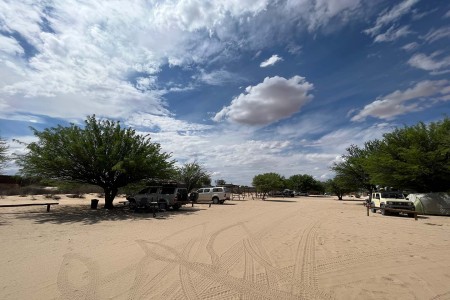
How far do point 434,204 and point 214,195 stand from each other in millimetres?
21905

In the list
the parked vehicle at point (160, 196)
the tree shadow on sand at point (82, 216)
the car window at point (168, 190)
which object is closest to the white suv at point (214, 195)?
the parked vehicle at point (160, 196)

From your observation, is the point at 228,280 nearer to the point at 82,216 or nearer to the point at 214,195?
the point at 82,216

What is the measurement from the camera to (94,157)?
1938 centimetres

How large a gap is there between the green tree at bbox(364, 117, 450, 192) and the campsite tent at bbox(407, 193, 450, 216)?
1.49 meters

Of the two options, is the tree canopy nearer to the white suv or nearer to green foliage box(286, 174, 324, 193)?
the white suv

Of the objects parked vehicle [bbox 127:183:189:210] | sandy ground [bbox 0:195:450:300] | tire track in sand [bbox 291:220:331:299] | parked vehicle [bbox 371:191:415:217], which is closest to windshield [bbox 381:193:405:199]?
parked vehicle [bbox 371:191:415:217]

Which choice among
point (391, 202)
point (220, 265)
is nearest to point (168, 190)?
point (220, 265)

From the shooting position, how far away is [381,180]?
26781 millimetres

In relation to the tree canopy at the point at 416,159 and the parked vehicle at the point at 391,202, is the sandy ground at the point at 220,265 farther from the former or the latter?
the tree canopy at the point at 416,159

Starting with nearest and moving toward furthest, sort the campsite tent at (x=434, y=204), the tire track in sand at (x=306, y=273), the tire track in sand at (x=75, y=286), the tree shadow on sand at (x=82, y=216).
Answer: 1. the tire track in sand at (x=75, y=286)
2. the tire track in sand at (x=306, y=273)
3. the tree shadow on sand at (x=82, y=216)
4. the campsite tent at (x=434, y=204)

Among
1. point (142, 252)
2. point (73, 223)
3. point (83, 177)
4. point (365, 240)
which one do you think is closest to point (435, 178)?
point (365, 240)

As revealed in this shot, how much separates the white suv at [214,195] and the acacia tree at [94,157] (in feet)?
41.8

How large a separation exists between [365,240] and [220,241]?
5.61 m

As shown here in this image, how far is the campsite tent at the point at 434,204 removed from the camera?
22328mm
